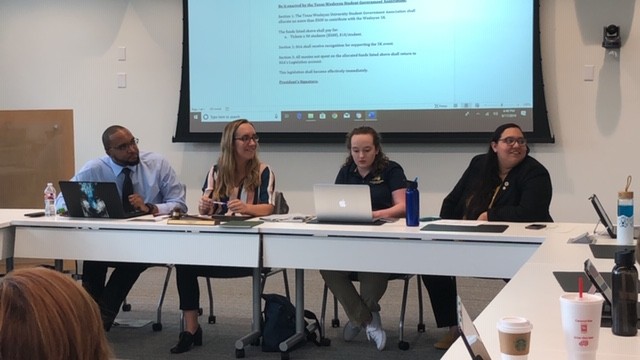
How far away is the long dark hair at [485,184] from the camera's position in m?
4.04

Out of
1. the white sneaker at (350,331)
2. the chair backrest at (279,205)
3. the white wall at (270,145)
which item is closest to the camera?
the white sneaker at (350,331)

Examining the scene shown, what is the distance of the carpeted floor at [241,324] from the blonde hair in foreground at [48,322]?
290cm

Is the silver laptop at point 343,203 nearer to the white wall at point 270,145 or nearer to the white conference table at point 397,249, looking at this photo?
the white conference table at point 397,249

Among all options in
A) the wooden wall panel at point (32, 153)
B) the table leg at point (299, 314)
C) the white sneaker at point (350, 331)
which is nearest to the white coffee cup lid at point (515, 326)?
the table leg at point (299, 314)

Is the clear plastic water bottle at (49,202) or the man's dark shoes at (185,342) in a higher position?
the clear plastic water bottle at (49,202)

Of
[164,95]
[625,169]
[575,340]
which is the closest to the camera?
[575,340]

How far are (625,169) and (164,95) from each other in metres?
3.54

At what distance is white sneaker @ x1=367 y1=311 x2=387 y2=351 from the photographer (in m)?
3.88

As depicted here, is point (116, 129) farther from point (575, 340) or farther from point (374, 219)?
point (575, 340)

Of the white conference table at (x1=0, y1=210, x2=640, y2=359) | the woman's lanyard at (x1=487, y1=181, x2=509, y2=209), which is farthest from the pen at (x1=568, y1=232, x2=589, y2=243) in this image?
the woman's lanyard at (x1=487, y1=181, x2=509, y2=209)

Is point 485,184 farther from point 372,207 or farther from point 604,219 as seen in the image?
point 604,219

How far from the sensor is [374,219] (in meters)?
3.83

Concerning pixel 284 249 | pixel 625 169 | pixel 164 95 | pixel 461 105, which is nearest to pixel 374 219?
pixel 284 249

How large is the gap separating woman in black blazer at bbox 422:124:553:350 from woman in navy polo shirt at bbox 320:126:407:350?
293 mm
